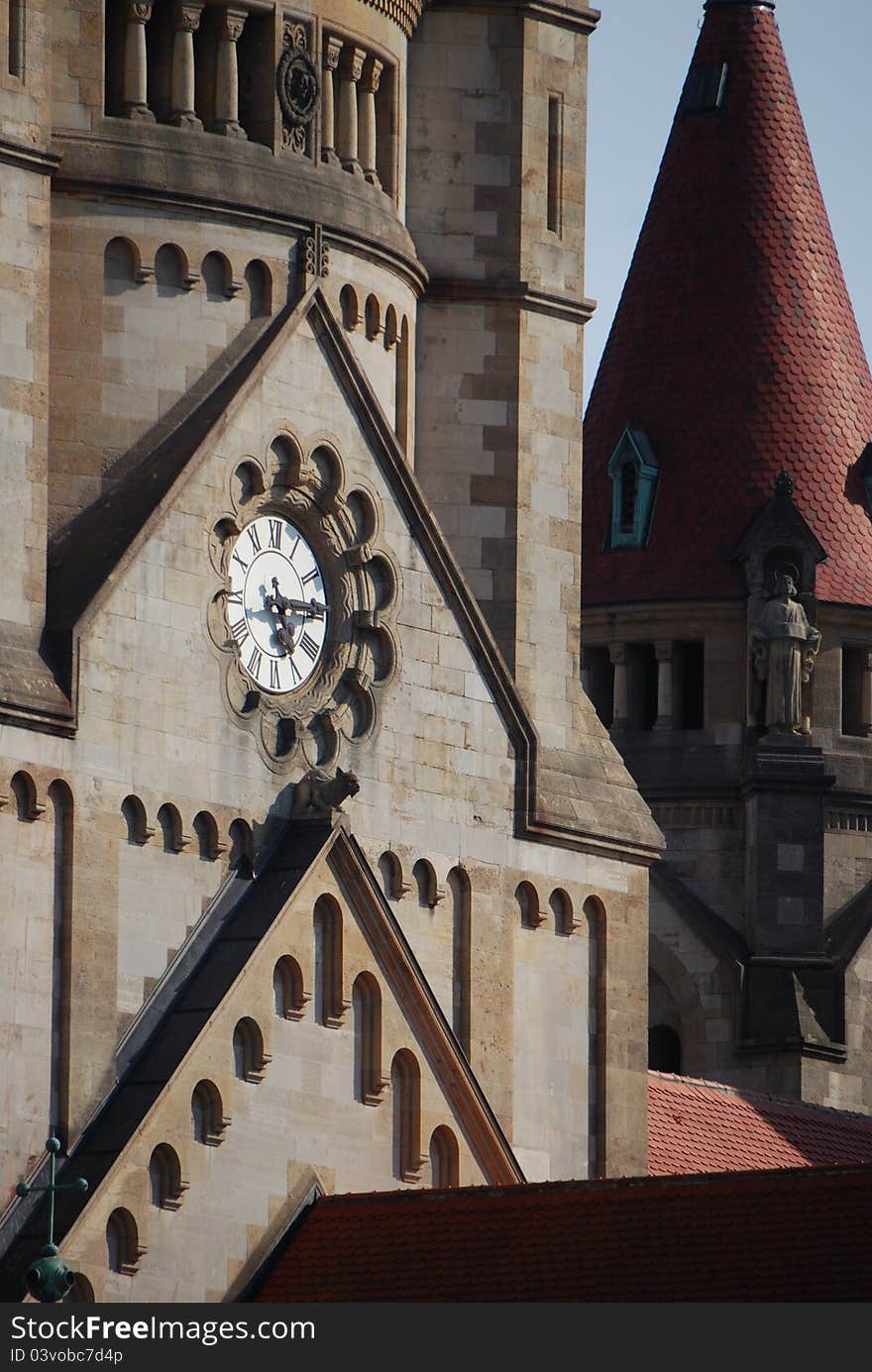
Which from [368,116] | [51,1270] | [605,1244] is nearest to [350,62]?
[368,116]

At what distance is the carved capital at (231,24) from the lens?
49.4 m

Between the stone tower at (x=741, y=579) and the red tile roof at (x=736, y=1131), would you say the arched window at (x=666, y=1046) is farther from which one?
the red tile roof at (x=736, y=1131)

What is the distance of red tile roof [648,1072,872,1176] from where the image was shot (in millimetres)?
55281

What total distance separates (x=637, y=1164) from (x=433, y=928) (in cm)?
351

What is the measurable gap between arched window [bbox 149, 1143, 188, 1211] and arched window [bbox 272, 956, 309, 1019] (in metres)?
1.86

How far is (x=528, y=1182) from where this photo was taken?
153 feet

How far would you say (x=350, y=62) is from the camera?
166 feet

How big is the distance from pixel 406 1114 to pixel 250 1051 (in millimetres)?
2055

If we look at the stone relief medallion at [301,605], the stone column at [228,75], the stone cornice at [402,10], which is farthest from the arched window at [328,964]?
the stone cornice at [402,10]

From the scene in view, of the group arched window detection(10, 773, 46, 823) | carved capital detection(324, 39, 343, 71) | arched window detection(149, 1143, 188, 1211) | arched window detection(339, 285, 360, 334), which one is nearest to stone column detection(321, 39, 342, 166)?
carved capital detection(324, 39, 343, 71)

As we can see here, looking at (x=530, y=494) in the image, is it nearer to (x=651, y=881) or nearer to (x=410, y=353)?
(x=410, y=353)

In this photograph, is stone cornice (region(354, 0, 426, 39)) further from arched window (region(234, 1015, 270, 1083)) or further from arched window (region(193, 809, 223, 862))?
arched window (region(234, 1015, 270, 1083))

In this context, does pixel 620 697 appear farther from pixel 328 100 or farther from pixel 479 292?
pixel 328 100

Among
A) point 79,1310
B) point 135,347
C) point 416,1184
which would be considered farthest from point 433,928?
point 79,1310
